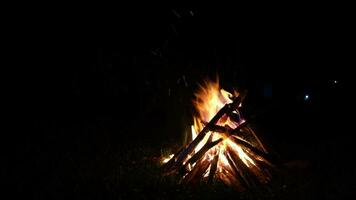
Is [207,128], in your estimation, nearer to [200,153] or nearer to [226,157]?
[200,153]

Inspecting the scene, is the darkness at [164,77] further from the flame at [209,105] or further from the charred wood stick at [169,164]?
the charred wood stick at [169,164]

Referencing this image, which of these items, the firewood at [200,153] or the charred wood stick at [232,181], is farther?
the firewood at [200,153]

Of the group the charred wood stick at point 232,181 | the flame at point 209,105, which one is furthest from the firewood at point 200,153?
the charred wood stick at point 232,181

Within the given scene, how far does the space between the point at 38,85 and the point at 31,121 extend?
1426 millimetres

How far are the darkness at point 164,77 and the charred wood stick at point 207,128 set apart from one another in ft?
2.61

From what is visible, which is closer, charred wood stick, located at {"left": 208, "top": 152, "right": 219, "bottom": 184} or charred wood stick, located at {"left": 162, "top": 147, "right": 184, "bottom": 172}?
charred wood stick, located at {"left": 208, "top": 152, "right": 219, "bottom": 184}

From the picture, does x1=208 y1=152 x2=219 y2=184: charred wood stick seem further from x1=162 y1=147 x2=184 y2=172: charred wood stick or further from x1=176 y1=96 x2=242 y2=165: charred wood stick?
x1=162 y1=147 x2=184 y2=172: charred wood stick

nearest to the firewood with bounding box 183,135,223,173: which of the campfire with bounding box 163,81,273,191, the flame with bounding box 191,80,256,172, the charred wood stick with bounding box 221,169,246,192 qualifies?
the campfire with bounding box 163,81,273,191

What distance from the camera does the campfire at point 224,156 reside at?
7055mm

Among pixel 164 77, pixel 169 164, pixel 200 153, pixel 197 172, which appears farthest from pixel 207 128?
pixel 164 77

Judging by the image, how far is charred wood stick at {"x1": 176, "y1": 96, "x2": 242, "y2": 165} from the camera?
7254 millimetres

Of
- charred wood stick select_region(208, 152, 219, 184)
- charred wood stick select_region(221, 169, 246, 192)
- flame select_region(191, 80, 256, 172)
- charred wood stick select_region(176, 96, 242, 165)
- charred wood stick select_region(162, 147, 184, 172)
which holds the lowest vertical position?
charred wood stick select_region(221, 169, 246, 192)

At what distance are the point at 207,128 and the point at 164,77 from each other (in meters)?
2.33

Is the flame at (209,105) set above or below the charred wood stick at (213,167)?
above
